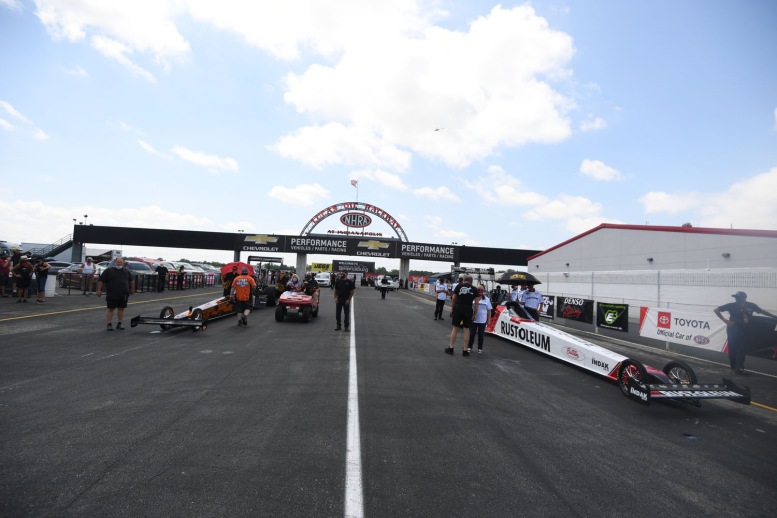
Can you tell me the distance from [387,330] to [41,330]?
8.22m

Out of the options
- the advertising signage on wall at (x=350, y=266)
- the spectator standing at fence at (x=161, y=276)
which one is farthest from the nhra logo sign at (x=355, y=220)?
the spectator standing at fence at (x=161, y=276)

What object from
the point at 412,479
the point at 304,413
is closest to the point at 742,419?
the point at 412,479

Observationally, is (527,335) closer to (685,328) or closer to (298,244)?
(685,328)

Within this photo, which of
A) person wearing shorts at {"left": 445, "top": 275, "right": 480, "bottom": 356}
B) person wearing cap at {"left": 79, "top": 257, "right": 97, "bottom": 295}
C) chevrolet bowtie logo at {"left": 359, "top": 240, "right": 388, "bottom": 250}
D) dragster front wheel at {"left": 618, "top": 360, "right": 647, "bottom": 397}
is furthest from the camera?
chevrolet bowtie logo at {"left": 359, "top": 240, "right": 388, "bottom": 250}

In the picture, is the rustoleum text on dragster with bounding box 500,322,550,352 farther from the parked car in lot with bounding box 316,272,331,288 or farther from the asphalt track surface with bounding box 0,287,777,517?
the parked car in lot with bounding box 316,272,331,288

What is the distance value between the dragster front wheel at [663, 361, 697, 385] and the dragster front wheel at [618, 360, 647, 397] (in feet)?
1.83

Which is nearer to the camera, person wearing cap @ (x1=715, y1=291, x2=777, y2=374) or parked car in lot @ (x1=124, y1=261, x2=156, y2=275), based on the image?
person wearing cap @ (x1=715, y1=291, x2=777, y2=374)

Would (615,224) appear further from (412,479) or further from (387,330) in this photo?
(412,479)

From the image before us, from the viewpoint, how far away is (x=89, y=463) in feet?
9.74

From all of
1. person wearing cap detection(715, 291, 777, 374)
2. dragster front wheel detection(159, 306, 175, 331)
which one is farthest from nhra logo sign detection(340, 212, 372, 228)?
person wearing cap detection(715, 291, 777, 374)

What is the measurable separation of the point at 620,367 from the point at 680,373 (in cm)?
124

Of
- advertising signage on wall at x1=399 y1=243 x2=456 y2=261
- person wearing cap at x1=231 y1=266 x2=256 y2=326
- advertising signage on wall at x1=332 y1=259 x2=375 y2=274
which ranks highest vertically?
advertising signage on wall at x1=399 y1=243 x2=456 y2=261

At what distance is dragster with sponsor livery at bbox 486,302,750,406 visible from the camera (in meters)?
4.98

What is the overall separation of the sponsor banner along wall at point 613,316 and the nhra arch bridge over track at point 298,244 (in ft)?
108
